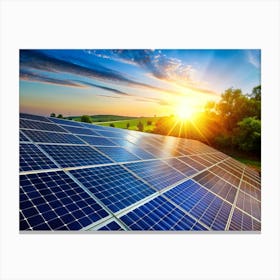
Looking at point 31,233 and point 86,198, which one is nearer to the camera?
point 86,198

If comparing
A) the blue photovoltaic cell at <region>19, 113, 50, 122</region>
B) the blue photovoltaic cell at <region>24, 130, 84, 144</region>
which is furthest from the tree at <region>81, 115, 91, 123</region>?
the blue photovoltaic cell at <region>24, 130, 84, 144</region>

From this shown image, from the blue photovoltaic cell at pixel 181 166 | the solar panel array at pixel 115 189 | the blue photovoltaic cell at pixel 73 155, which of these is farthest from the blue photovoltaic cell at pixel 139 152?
the blue photovoltaic cell at pixel 73 155

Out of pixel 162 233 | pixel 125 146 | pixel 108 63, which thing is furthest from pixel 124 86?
pixel 162 233

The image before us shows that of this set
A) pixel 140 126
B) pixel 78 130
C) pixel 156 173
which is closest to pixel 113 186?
pixel 156 173

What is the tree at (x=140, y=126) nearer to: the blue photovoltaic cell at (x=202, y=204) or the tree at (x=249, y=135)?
the tree at (x=249, y=135)

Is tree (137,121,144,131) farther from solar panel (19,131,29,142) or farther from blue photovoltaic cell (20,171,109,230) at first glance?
blue photovoltaic cell (20,171,109,230)
